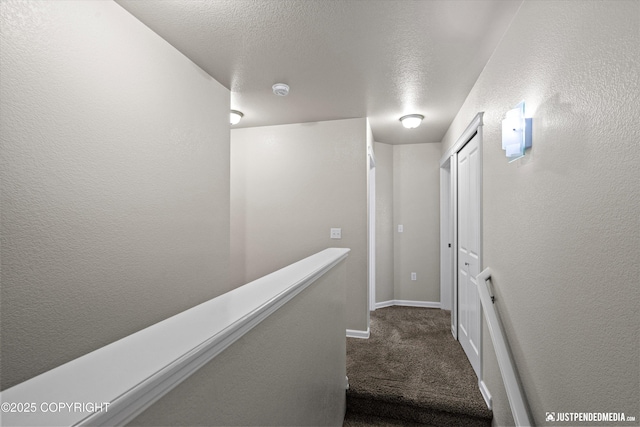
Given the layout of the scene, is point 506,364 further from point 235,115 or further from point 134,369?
point 235,115

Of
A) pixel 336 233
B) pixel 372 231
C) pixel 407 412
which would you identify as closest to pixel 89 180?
pixel 336 233

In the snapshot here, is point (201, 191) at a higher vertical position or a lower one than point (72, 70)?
lower

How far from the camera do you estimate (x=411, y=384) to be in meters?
2.32

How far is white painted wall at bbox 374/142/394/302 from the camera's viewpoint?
4.25 metres

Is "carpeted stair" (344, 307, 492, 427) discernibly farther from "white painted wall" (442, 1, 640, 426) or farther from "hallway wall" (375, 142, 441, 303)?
"hallway wall" (375, 142, 441, 303)

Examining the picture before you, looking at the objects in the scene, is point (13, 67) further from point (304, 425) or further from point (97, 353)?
point (304, 425)

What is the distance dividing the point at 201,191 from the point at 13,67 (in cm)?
114

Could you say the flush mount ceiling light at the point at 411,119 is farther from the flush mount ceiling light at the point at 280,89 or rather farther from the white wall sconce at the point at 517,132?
the white wall sconce at the point at 517,132

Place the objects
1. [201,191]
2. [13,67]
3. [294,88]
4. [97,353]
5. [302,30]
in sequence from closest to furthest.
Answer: [97,353] < [13,67] < [302,30] < [201,191] < [294,88]

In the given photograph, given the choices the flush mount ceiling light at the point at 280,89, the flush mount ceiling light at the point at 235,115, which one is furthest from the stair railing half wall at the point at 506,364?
the flush mount ceiling light at the point at 235,115

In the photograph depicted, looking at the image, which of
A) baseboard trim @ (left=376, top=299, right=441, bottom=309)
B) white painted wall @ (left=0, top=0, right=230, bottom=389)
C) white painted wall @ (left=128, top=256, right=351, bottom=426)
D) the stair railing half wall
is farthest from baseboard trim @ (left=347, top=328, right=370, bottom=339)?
white painted wall @ (left=0, top=0, right=230, bottom=389)

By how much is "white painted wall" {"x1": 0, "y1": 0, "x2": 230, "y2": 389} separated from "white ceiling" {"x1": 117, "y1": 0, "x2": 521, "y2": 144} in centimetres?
26

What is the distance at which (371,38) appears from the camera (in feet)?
5.84

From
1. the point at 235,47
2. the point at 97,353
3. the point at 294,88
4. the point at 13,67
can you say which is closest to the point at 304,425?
the point at 97,353
